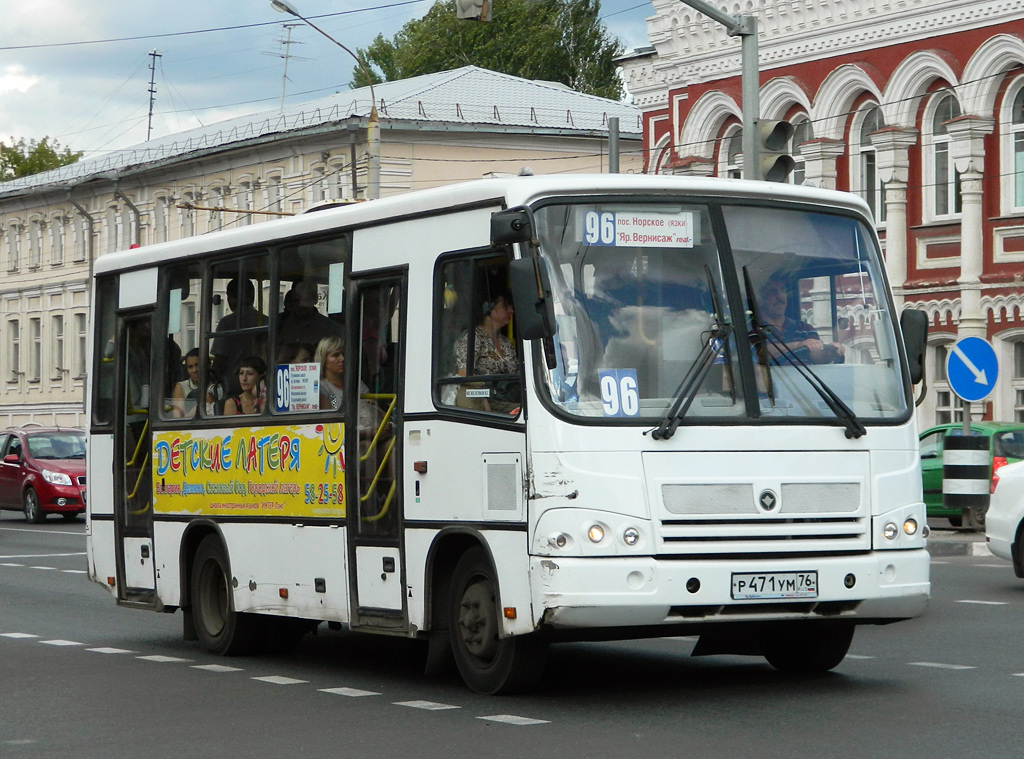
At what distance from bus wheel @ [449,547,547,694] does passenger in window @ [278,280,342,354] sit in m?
2.10

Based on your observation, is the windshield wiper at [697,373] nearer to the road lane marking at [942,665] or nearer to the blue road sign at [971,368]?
the road lane marking at [942,665]

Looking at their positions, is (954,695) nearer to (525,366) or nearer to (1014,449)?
(525,366)

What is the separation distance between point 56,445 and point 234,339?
23.8m

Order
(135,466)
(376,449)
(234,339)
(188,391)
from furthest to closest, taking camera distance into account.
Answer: (135,466), (188,391), (234,339), (376,449)

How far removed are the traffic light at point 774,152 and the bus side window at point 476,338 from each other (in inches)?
349

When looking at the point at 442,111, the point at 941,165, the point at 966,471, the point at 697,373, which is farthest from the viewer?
the point at 442,111

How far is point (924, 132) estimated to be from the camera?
36.0 m

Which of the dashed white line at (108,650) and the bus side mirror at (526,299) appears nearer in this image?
the bus side mirror at (526,299)

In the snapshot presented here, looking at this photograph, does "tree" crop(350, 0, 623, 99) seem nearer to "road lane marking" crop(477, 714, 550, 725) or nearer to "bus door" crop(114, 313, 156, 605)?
"bus door" crop(114, 313, 156, 605)

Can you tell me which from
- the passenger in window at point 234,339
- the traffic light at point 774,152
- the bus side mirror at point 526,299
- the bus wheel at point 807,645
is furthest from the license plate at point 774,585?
the traffic light at point 774,152

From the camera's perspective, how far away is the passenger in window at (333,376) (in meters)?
11.7

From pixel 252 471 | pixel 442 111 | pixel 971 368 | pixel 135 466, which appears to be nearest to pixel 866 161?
pixel 971 368

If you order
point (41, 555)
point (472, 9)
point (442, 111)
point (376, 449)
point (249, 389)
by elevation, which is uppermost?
point (442, 111)

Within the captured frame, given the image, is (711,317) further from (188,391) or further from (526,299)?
(188,391)
